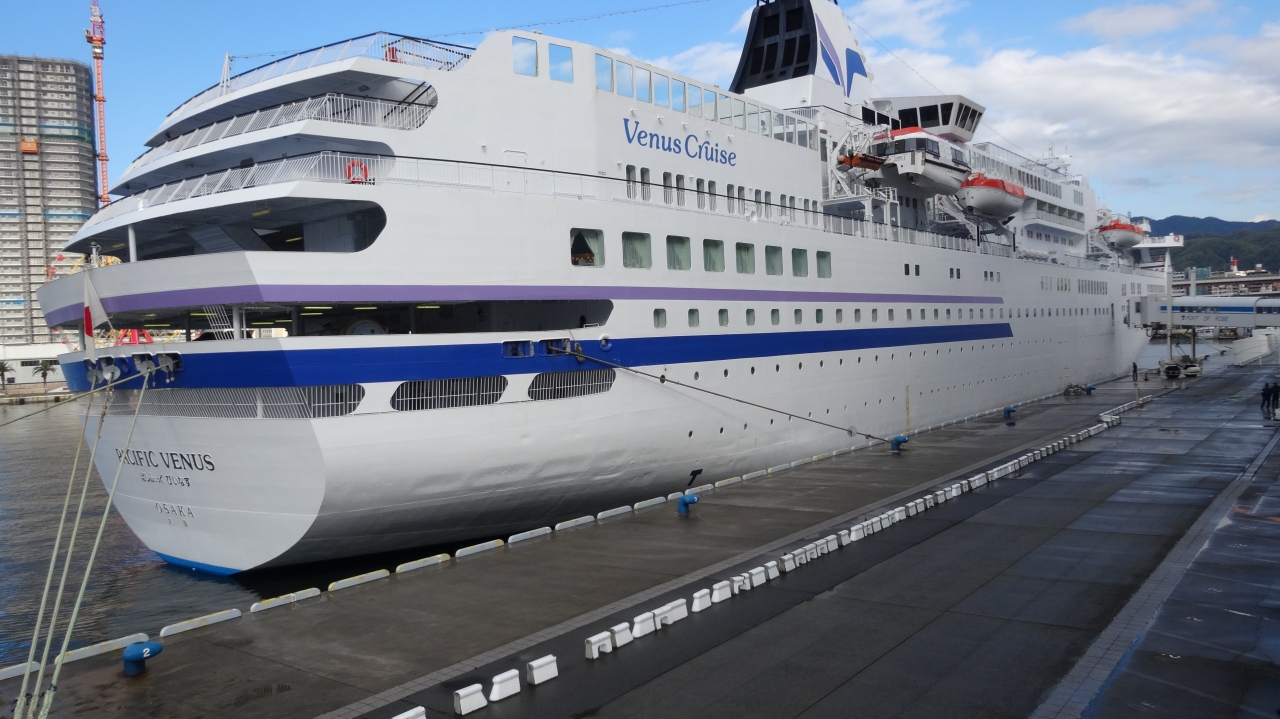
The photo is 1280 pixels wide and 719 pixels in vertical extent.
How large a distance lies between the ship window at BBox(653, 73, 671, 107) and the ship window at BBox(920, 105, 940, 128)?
63.1ft

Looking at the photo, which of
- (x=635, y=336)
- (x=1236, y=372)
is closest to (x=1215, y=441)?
(x=635, y=336)

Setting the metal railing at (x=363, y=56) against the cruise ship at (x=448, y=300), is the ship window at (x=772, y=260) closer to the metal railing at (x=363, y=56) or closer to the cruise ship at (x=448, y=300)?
the cruise ship at (x=448, y=300)

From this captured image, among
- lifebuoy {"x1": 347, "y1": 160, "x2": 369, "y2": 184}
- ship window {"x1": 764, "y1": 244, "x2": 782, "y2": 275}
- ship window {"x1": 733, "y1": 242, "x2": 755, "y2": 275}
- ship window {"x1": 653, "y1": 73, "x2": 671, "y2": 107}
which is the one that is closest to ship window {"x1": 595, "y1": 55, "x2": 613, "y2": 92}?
ship window {"x1": 653, "y1": 73, "x2": 671, "y2": 107}

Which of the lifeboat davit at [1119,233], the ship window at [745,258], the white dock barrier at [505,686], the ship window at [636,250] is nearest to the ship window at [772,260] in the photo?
the ship window at [745,258]

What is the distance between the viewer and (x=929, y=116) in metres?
34.6

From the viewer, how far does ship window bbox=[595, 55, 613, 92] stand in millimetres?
17378

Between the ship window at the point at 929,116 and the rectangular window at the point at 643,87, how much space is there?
20.0 metres

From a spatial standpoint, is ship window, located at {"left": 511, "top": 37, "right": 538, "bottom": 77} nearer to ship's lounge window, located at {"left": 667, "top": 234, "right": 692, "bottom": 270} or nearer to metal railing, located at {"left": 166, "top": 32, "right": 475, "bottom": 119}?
metal railing, located at {"left": 166, "top": 32, "right": 475, "bottom": 119}

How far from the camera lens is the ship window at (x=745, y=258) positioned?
1959 centimetres

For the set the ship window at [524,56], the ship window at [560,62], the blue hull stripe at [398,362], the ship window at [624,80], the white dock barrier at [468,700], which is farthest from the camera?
the ship window at [624,80]

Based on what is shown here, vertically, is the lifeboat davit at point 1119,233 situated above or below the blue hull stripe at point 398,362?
above

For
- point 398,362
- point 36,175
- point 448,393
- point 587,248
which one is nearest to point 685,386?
point 587,248

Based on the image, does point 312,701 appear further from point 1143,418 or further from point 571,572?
point 1143,418

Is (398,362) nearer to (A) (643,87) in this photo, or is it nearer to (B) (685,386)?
(B) (685,386)
